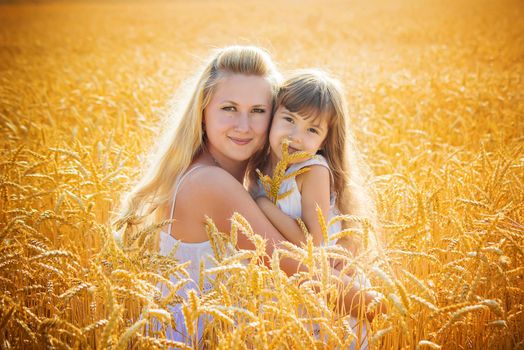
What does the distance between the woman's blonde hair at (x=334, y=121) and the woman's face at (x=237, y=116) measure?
14cm

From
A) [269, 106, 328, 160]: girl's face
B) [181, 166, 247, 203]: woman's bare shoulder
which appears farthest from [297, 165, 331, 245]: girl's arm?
[181, 166, 247, 203]: woman's bare shoulder

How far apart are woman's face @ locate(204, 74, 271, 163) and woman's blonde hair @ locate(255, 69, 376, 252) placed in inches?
5.7

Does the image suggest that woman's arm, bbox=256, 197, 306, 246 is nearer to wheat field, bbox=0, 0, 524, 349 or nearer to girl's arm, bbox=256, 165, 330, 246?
girl's arm, bbox=256, 165, 330, 246

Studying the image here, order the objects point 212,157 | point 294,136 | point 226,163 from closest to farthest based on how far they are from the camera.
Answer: point 294,136
point 212,157
point 226,163

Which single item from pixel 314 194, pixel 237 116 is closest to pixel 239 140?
pixel 237 116

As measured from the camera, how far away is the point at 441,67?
31.8 feet

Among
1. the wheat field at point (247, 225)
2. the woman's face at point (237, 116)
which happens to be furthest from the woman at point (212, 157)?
the wheat field at point (247, 225)

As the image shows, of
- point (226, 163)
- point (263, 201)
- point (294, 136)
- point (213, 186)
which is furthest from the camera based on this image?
point (226, 163)

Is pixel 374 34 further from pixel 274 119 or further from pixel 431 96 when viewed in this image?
pixel 274 119

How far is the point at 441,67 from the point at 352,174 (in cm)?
808

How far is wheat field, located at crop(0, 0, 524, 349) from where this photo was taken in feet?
4.40

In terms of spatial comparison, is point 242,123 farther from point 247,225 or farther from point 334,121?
point 247,225

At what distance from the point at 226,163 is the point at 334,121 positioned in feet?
2.22

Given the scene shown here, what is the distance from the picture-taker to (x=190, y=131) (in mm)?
2500
